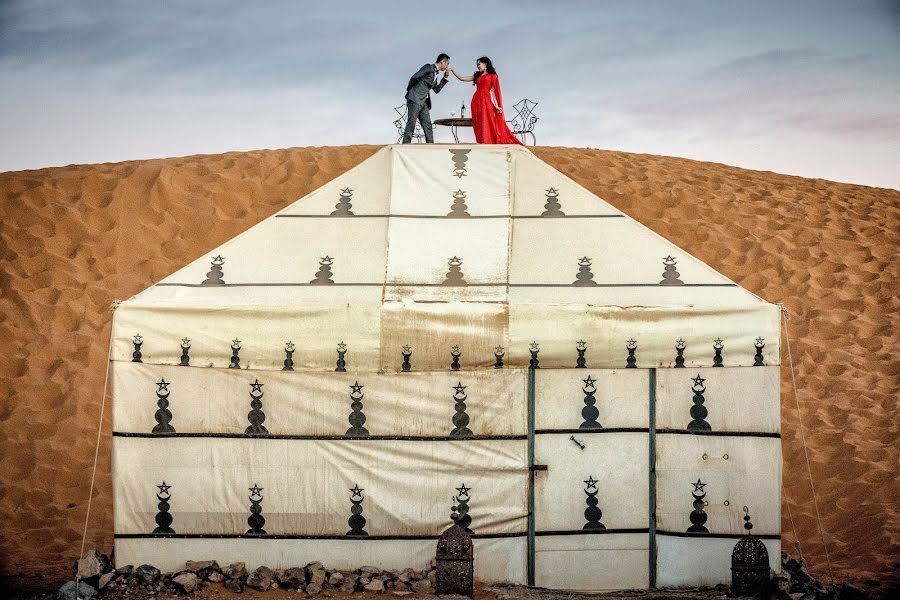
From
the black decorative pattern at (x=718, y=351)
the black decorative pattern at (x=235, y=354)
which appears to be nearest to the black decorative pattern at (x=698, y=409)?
the black decorative pattern at (x=718, y=351)

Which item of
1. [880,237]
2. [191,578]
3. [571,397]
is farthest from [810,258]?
[191,578]

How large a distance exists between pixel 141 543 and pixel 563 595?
2.42m

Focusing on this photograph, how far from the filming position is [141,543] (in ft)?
16.6

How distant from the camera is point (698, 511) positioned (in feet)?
16.6

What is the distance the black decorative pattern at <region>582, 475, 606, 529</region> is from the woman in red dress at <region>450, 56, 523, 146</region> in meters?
2.92

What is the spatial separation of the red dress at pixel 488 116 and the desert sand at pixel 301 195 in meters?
3.60

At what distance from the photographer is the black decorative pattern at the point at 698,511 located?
16.5 feet

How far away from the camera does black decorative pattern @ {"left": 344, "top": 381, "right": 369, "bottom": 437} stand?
16.6 ft

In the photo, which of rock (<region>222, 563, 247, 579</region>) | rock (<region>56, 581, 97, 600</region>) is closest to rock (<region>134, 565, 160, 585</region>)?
rock (<region>56, 581, 97, 600</region>)

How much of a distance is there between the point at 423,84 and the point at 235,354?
113 inches

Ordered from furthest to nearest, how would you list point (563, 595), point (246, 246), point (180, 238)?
point (180, 238) < point (246, 246) < point (563, 595)

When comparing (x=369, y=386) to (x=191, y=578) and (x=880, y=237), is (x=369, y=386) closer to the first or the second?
(x=191, y=578)

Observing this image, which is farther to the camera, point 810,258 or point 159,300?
point 810,258

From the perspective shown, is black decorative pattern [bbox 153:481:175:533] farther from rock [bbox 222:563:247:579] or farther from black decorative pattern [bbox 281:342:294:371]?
black decorative pattern [bbox 281:342:294:371]
